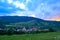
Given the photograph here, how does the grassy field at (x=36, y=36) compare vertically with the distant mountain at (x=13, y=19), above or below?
below

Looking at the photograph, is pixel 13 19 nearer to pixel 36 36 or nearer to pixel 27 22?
pixel 27 22

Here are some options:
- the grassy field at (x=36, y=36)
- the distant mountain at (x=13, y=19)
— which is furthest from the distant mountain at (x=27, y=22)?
the grassy field at (x=36, y=36)

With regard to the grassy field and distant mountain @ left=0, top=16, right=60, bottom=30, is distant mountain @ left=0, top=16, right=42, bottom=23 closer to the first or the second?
distant mountain @ left=0, top=16, right=60, bottom=30

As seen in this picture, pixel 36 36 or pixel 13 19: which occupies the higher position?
pixel 13 19

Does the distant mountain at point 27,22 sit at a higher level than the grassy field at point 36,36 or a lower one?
higher

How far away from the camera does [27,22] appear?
7.84 ft

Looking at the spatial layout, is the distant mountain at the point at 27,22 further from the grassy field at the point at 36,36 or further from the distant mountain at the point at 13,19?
the grassy field at the point at 36,36

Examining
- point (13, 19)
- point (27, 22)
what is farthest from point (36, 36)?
point (13, 19)

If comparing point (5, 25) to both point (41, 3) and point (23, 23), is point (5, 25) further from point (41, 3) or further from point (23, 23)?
point (41, 3)

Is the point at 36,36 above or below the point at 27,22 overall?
below

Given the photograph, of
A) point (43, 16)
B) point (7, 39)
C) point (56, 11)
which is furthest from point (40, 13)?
Result: point (7, 39)

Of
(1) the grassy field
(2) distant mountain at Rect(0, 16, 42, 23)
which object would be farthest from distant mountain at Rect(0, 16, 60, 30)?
(1) the grassy field

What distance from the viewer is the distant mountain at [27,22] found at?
2.35m

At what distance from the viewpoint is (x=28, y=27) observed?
93.4 inches
